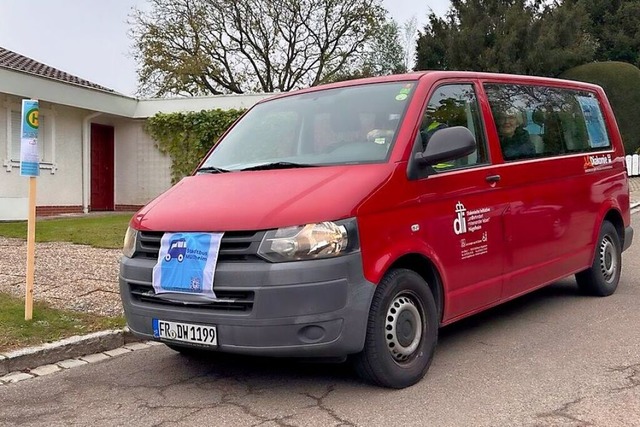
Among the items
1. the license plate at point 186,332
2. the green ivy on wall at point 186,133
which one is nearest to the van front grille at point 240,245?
the license plate at point 186,332

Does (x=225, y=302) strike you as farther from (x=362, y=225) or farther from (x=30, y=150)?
(x=30, y=150)

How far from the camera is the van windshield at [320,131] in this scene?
457 centimetres

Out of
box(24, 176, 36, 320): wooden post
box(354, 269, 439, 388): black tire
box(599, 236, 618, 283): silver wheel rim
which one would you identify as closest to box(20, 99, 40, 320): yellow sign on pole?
box(24, 176, 36, 320): wooden post

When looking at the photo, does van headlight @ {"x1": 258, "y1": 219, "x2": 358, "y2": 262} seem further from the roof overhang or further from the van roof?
the roof overhang

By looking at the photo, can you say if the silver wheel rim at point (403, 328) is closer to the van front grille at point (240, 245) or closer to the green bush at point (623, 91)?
the van front grille at point (240, 245)

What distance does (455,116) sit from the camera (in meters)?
4.96

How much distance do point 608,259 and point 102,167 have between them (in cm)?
1498

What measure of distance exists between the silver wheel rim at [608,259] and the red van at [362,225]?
81 centimetres

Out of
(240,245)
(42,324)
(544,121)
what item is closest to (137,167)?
(42,324)

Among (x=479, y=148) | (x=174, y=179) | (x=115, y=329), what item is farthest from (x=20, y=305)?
(x=174, y=179)

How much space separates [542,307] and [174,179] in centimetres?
1347

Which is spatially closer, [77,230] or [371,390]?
[371,390]

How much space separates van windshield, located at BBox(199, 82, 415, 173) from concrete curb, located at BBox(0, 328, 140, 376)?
1.57 metres

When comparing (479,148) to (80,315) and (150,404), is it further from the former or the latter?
(80,315)
